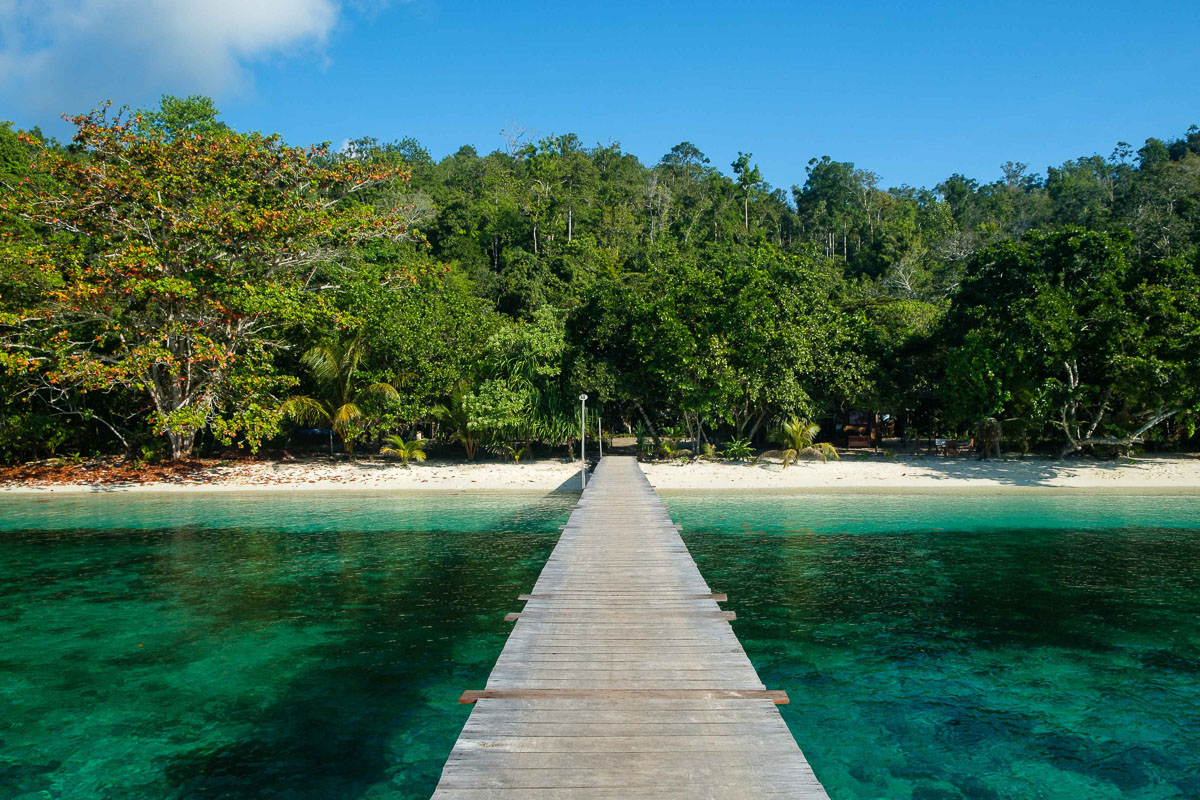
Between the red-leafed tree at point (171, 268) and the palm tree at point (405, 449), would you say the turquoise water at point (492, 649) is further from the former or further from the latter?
the palm tree at point (405, 449)

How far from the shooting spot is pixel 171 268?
783 inches

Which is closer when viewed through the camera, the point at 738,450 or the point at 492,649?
the point at 492,649

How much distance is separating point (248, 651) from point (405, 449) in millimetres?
14736

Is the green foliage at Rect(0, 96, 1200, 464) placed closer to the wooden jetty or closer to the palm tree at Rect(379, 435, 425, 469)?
the palm tree at Rect(379, 435, 425, 469)

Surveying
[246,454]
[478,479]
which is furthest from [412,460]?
[246,454]

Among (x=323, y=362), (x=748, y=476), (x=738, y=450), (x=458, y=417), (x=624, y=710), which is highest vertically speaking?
(x=323, y=362)

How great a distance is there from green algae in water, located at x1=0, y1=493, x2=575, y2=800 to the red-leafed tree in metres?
6.22

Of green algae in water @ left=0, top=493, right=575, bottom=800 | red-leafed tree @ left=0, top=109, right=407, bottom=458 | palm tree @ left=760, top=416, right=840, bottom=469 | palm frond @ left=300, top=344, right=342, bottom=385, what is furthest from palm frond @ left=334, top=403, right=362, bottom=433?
palm tree @ left=760, top=416, right=840, bottom=469

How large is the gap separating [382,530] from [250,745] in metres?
8.71

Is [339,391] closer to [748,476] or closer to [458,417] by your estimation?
[458,417]

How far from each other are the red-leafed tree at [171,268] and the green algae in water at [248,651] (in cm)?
622

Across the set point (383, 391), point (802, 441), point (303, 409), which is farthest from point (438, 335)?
point (802, 441)

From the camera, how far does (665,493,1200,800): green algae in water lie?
17.9 ft

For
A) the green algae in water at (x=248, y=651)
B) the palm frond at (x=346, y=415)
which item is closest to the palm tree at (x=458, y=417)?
the palm frond at (x=346, y=415)
